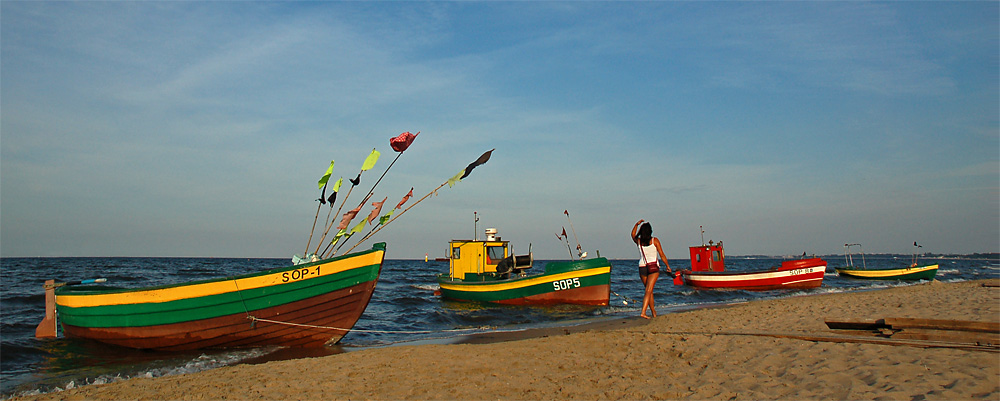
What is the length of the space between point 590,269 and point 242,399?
13.0m

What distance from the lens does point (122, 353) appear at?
10.2m

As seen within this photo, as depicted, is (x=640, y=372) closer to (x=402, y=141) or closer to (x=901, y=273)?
(x=402, y=141)

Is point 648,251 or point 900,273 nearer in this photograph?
point 648,251

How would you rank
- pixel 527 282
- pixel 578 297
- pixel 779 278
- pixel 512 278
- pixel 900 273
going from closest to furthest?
pixel 578 297 → pixel 527 282 → pixel 512 278 → pixel 779 278 → pixel 900 273

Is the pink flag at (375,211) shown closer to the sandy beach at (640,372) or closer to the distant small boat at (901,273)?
the sandy beach at (640,372)

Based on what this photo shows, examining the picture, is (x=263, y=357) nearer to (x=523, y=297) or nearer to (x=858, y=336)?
(x=858, y=336)

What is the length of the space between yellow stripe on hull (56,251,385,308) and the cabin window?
11.2 metres

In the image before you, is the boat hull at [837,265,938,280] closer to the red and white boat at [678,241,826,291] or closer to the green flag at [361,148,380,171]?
the red and white boat at [678,241,826,291]

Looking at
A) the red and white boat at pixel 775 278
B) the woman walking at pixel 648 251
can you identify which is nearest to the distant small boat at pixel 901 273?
the red and white boat at pixel 775 278

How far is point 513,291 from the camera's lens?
61.3ft

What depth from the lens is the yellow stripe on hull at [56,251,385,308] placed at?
9578mm

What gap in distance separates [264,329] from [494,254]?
12329 millimetres

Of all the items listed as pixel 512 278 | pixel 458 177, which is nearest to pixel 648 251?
pixel 458 177

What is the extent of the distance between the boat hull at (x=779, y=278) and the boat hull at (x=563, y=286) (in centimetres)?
1315
